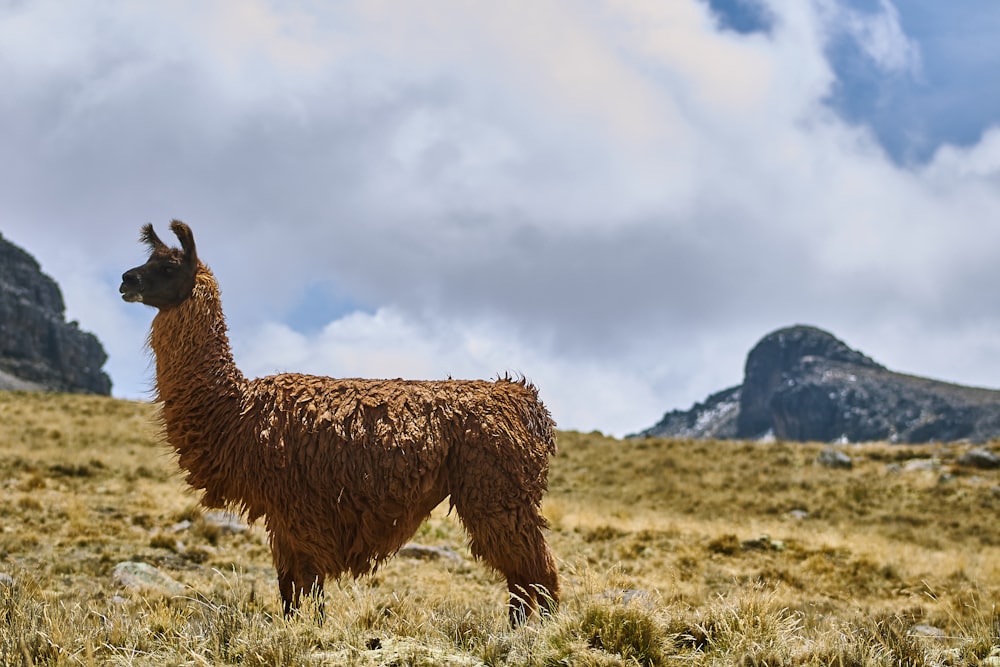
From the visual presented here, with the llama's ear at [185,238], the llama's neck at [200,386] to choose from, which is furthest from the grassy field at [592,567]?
the llama's ear at [185,238]

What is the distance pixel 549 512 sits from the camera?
16656 millimetres

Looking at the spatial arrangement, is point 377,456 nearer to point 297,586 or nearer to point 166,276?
point 297,586

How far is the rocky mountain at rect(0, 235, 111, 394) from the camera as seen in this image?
99.9 m

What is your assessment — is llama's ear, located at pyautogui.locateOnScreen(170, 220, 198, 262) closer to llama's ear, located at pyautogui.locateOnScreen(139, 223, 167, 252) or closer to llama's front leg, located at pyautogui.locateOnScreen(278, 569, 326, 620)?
llama's ear, located at pyautogui.locateOnScreen(139, 223, 167, 252)

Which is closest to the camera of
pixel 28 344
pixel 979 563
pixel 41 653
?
pixel 41 653

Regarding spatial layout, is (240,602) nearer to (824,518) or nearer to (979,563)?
(979,563)

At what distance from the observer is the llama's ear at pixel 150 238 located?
6.98m

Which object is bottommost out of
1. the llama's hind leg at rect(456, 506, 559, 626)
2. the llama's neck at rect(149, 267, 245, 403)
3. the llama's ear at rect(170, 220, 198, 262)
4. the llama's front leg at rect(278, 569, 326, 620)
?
the llama's front leg at rect(278, 569, 326, 620)

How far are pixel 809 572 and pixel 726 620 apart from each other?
26.8 ft

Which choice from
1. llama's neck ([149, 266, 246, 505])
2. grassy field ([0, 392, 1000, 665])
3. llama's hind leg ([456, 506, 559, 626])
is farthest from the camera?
llama's neck ([149, 266, 246, 505])

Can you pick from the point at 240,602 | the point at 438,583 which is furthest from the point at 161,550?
the point at 240,602

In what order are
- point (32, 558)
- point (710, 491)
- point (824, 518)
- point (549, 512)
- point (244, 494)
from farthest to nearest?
point (710, 491)
point (824, 518)
point (549, 512)
point (32, 558)
point (244, 494)

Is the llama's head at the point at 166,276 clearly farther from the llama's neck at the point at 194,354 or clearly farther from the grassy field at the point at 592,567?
the grassy field at the point at 592,567

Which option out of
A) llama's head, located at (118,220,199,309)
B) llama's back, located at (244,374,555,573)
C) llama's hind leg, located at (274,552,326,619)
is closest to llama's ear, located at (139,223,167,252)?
llama's head, located at (118,220,199,309)
